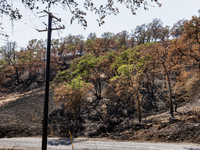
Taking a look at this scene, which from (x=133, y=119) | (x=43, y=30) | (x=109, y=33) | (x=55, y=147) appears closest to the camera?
(x=43, y=30)

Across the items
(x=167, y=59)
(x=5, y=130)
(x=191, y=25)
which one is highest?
(x=191, y=25)

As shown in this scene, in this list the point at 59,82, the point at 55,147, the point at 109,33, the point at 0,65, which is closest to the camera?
the point at 55,147

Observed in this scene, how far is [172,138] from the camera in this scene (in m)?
12.0

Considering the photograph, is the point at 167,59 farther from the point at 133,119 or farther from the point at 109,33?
the point at 109,33

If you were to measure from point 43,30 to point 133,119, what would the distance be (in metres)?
16.6

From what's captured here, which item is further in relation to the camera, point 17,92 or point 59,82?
point 17,92

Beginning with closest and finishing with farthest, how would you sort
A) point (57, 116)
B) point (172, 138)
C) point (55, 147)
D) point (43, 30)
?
point (43, 30) < point (172, 138) < point (55, 147) < point (57, 116)

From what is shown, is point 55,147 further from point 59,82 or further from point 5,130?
point 59,82

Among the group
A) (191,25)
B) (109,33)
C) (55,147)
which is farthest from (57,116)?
(109,33)

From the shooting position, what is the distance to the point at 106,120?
65.1ft

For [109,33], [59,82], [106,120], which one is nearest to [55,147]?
[106,120]

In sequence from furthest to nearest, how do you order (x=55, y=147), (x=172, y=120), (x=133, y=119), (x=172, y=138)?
(x=133, y=119) < (x=172, y=120) < (x=55, y=147) < (x=172, y=138)

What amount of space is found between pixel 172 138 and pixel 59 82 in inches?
794

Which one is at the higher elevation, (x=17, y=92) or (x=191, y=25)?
(x=191, y=25)
